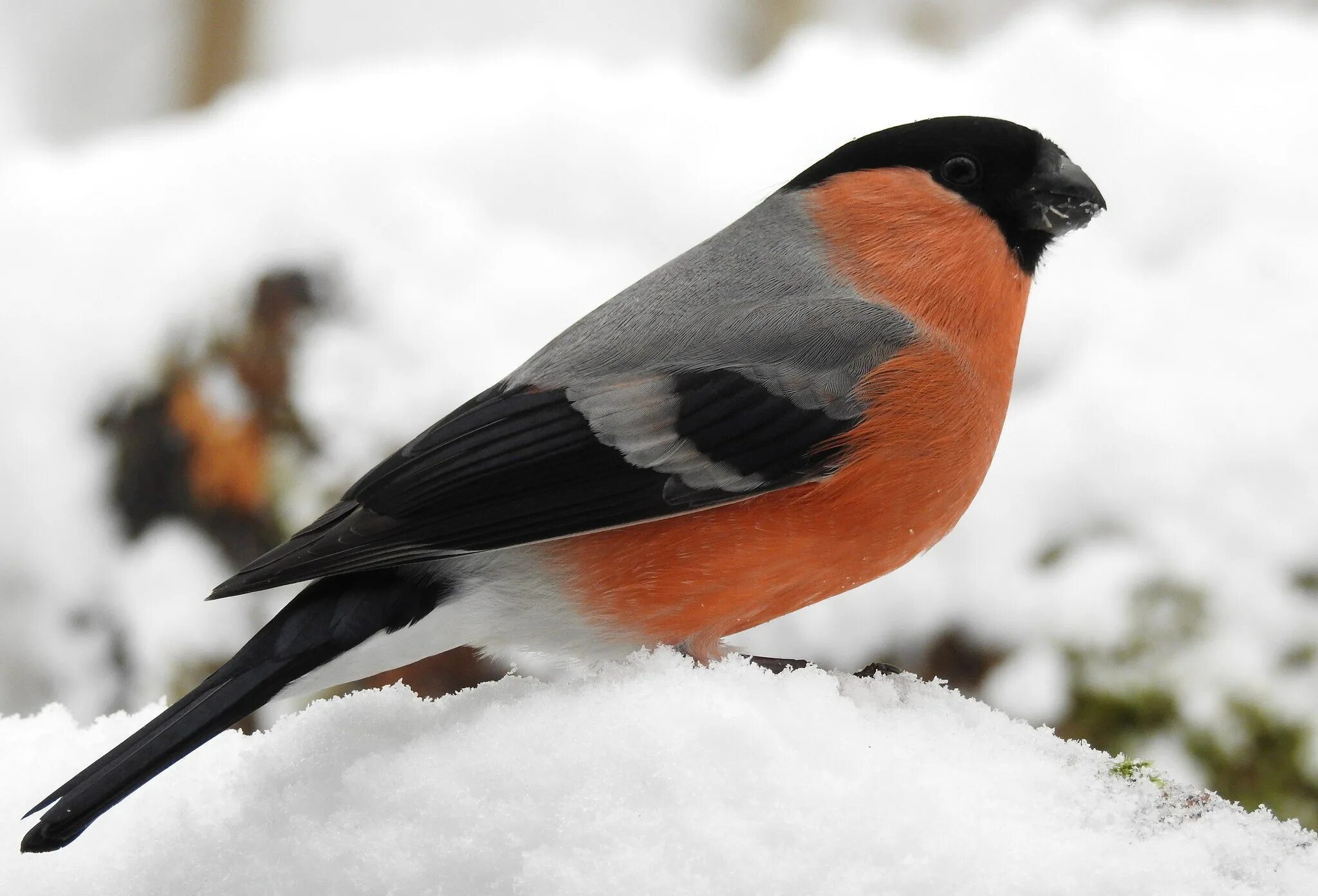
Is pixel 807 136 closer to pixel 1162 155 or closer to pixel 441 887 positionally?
pixel 1162 155

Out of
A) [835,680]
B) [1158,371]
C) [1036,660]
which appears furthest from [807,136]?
[835,680]

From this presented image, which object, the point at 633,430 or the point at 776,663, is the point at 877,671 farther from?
the point at 633,430

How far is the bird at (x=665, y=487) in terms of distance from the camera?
2385 millimetres

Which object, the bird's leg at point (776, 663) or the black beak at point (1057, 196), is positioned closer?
the bird's leg at point (776, 663)

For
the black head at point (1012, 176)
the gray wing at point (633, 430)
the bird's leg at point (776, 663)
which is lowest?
the bird's leg at point (776, 663)

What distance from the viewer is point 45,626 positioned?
4414mm

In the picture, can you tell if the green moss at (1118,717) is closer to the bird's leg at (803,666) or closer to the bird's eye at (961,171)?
the bird's leg at (803,666)

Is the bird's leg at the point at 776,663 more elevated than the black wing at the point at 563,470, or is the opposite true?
the black wing at the point at 563,470

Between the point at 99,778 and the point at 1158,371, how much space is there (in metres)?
3.58

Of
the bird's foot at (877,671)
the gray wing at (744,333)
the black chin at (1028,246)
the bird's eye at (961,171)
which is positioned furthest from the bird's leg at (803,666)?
the bird's eye at (961,171)

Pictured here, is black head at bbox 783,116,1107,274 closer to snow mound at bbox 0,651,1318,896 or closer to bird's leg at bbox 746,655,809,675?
bird's leg at bbox 746,655,809,675

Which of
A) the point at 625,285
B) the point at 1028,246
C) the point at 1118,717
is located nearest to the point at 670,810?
the point at 1028,246

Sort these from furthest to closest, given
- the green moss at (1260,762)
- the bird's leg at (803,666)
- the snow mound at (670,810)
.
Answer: the green moss at (1260,762), the bird's leg at (803,666), the snow mound at (670,810)

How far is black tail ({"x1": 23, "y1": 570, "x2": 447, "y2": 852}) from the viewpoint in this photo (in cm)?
197
